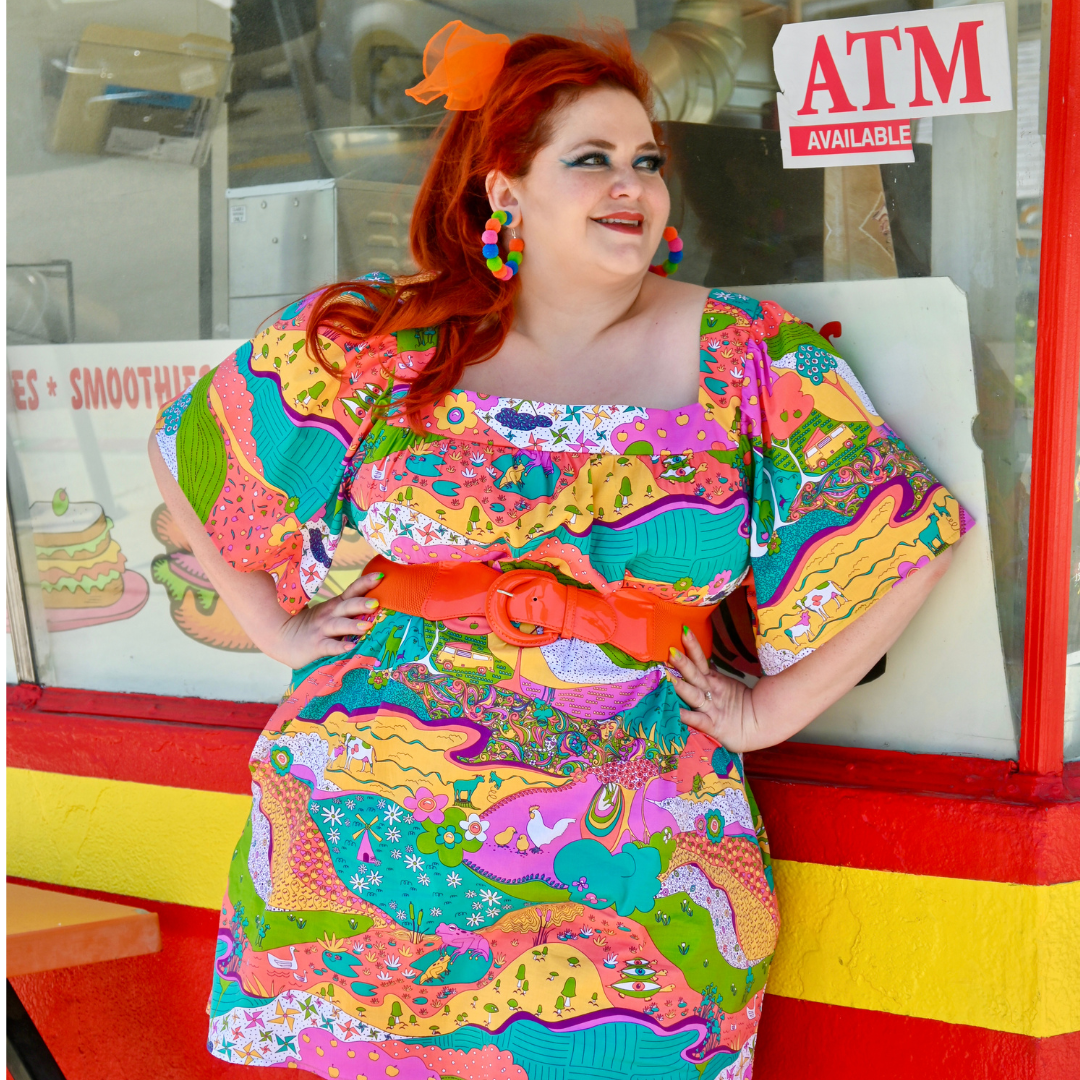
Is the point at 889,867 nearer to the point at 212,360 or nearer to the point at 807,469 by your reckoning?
the point at 807,469

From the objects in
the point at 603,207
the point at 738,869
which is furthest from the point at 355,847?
the point at 603,207

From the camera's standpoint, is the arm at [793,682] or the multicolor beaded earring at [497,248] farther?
the multicolor beaded earring at [497,248]

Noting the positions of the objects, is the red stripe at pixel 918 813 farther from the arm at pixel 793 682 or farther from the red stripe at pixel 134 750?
the red stripe at pixel 134 750

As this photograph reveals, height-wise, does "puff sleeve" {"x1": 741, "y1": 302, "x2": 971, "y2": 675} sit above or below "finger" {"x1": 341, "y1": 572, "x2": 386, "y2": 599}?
above

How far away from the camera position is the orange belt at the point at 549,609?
6.12ft

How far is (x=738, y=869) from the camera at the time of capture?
1884 mm

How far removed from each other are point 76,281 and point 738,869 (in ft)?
7.17

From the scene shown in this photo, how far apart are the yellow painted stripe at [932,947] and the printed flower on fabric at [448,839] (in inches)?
25.2

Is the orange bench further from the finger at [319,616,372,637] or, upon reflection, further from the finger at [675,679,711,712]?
the finger at [675,679,711,712]

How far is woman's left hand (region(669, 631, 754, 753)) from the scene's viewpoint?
1.93 meters

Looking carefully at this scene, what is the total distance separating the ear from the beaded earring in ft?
0.96

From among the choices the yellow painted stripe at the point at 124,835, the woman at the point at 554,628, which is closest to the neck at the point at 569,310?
the woman at the point at 554,628

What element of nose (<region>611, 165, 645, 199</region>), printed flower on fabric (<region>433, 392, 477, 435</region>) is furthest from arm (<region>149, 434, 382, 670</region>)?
nose (<region>611, 165, 645, 199</region>)

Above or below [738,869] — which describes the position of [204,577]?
above
